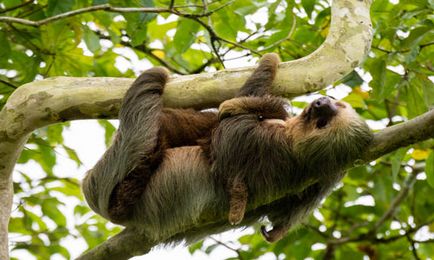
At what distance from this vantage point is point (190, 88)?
6887mm

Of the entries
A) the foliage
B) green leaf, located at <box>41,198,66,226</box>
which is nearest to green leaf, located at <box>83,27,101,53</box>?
the foliage

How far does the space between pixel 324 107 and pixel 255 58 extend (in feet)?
8.03

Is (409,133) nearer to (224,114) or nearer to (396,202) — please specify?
(224,114)

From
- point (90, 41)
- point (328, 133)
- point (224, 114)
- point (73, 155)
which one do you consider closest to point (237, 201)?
point (224, 114)

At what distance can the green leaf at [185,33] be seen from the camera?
9.08 meters

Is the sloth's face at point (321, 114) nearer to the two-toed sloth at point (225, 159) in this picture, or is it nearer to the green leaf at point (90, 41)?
the two-toed sloth at point (225, 159)

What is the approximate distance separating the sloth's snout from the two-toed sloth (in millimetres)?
10

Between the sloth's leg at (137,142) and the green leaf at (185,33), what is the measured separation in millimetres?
1873

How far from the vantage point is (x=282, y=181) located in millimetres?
6945

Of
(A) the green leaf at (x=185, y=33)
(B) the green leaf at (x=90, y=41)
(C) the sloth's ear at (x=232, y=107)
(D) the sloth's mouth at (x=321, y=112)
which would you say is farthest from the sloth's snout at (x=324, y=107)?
(B) the green leaf at (x=90, y=41)

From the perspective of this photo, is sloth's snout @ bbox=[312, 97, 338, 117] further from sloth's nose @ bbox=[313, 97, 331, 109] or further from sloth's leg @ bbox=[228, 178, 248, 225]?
sloth's leg @ bbox=[228, 178, 248, 225]

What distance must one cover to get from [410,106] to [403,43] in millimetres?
891

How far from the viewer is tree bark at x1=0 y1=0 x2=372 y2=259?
6809mm

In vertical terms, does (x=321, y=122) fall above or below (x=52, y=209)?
above
